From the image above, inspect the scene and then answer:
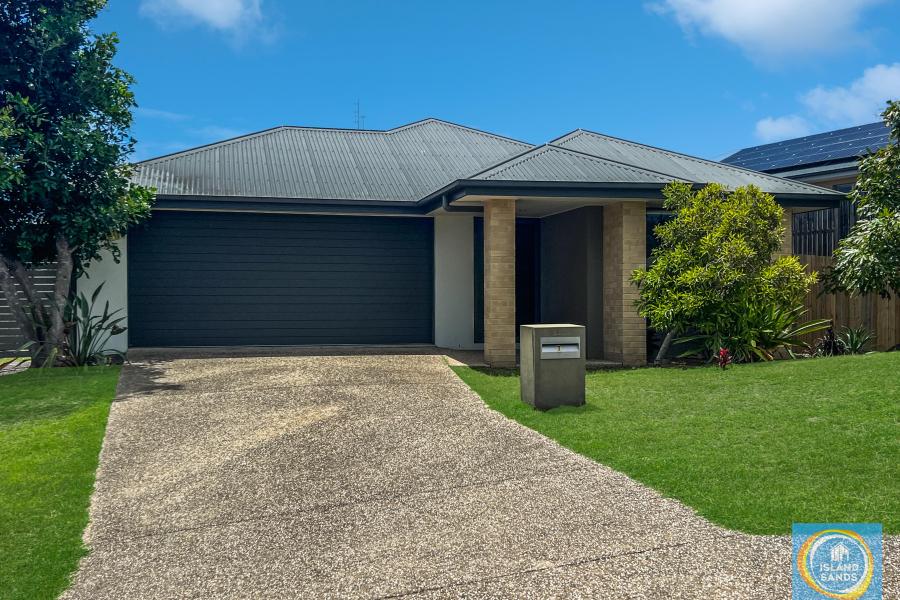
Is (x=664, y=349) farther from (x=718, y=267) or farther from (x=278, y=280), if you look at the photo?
(x=278, y=280)

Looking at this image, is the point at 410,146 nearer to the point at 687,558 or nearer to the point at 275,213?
the point at 275,213

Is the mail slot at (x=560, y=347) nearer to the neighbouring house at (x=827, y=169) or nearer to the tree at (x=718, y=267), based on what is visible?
the tree at (x=718, y=267)

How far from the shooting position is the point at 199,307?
1497cm

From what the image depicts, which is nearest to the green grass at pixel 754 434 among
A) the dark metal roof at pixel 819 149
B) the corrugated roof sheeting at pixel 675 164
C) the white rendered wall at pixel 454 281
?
the corrugated roof sheeting at pixel 675 164

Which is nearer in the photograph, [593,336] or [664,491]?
[664,491]

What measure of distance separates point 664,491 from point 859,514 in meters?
1.32

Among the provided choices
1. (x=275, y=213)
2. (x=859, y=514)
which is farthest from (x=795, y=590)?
(x=275, y=213)

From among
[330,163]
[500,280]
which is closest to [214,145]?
[330,163]

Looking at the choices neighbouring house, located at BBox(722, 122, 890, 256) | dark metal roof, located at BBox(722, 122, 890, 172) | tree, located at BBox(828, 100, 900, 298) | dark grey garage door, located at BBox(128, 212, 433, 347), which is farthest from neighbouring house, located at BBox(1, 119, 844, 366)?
dark metal roof, located at BBox(722, 122, 890, 172)

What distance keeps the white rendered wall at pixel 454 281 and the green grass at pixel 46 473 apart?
6555 mm

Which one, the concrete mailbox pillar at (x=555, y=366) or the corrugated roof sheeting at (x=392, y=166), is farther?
the corrugated roof sheeting at (x=392, y=166)

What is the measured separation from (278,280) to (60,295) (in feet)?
12.7

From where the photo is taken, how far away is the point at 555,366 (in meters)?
9.14

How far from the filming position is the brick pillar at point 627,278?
13.2 meters
